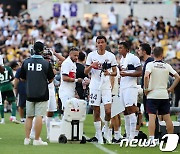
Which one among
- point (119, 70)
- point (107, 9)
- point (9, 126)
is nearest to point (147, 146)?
point (119, 70)

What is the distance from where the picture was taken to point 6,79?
25.7m

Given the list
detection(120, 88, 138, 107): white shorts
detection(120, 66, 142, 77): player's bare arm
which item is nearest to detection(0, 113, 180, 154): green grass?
detection(120, 88, 138, 107): white shorts

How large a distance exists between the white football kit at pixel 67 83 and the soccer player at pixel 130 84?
1.09m

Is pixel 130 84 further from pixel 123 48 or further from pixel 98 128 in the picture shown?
pixel 98 128

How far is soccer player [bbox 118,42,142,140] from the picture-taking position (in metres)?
18.4

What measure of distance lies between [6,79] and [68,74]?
24.4 ft

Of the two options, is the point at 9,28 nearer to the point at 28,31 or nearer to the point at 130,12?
the point at 28,31

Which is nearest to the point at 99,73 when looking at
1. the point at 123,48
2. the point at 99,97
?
the point at 99,97

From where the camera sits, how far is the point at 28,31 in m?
42.5

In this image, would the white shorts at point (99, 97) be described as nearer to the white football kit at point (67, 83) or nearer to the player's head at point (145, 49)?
the white football kit at point (67, 83)

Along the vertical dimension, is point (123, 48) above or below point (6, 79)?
above

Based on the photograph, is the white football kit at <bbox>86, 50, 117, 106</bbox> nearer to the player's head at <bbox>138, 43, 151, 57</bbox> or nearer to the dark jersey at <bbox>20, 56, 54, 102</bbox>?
the player's head at <bbox>138, 43, 151, 57</bbox>

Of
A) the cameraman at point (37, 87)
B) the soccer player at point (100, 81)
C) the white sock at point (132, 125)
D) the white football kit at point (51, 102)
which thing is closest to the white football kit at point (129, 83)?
the white sock at point (132, 125)

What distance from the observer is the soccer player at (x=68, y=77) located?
18547 mm
